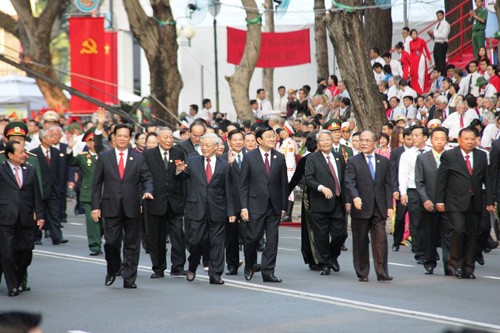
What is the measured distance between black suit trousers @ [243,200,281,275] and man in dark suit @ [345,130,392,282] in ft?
3.23

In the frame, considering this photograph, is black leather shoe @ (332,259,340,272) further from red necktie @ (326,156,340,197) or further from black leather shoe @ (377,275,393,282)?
black leather shoe @ (377,275,393,282)

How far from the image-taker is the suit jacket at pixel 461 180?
48.2 ft

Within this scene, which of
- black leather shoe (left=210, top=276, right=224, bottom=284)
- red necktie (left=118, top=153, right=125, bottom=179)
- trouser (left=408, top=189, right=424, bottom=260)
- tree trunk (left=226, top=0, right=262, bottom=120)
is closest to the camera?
red necktie (left=118, top=153, right=125, bottom=179)

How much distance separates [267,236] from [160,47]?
15173mm

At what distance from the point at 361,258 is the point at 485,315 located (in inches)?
120

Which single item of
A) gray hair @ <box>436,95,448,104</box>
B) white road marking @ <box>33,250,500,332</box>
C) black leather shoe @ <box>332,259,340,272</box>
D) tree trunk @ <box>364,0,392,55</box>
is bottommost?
white road marking @ <box>33,250,500,332</box>

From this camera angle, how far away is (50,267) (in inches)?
629

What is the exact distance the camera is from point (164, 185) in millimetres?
15008

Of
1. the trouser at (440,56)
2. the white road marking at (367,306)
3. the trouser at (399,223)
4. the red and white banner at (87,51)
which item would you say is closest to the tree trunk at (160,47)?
the red and white banner at (87,51)

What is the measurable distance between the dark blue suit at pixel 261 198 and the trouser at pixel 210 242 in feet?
1.27

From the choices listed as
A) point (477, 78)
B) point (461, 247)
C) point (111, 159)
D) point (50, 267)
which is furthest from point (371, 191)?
point (477, 78)

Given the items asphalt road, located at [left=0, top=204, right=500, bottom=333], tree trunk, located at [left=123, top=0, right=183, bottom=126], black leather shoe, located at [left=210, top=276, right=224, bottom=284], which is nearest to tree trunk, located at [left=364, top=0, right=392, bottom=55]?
tree trunk, located at [left=123, top=0, right=183, bottom=126]

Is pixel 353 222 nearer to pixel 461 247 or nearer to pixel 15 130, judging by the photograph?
pixel 461 247

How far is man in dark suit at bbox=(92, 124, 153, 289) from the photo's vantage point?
45.1 ft
